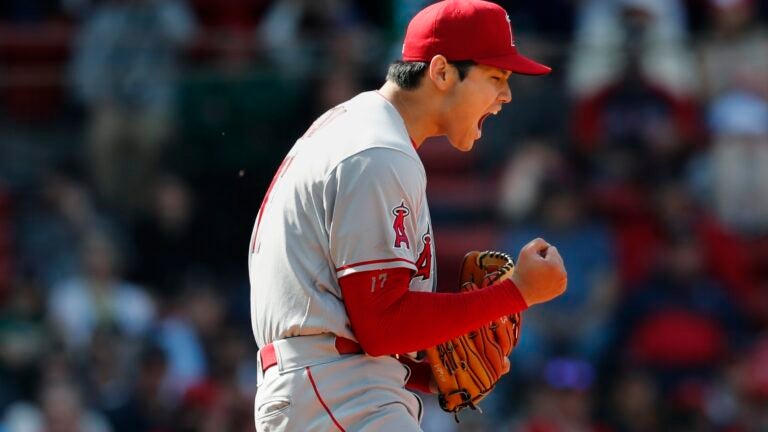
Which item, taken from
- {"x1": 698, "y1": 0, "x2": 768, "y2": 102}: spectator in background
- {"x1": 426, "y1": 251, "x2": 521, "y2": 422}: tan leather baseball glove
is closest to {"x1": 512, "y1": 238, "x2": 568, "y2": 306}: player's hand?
{"x1": 426, "y1": 251, "x2": 521, "y2": 422}: tan leather baseball glove

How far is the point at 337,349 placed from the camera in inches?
153

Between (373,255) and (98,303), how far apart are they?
19.3 feet

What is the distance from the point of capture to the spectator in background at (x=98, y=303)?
924 cm

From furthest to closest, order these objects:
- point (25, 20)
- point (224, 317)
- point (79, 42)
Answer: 1. point (25, 20)
2. point (79, 42)
3. point (224, 317)

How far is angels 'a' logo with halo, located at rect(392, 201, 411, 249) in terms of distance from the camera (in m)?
3.79

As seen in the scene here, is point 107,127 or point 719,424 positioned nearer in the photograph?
point 719,424

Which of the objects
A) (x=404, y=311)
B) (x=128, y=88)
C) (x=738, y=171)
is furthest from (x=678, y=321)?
(x=404, y=311)

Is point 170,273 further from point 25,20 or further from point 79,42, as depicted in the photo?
point 25,20

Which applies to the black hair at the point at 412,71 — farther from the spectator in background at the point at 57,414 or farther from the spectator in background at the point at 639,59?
the spectator in background at the point at 639,59

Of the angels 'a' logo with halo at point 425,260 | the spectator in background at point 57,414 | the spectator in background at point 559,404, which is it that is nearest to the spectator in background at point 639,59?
the spectator in background at point 559,404

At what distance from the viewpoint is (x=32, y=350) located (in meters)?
9.16

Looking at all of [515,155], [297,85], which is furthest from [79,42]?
[515,155]

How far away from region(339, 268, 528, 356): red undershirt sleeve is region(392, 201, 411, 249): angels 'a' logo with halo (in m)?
0.08

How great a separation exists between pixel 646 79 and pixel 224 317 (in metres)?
3.29
